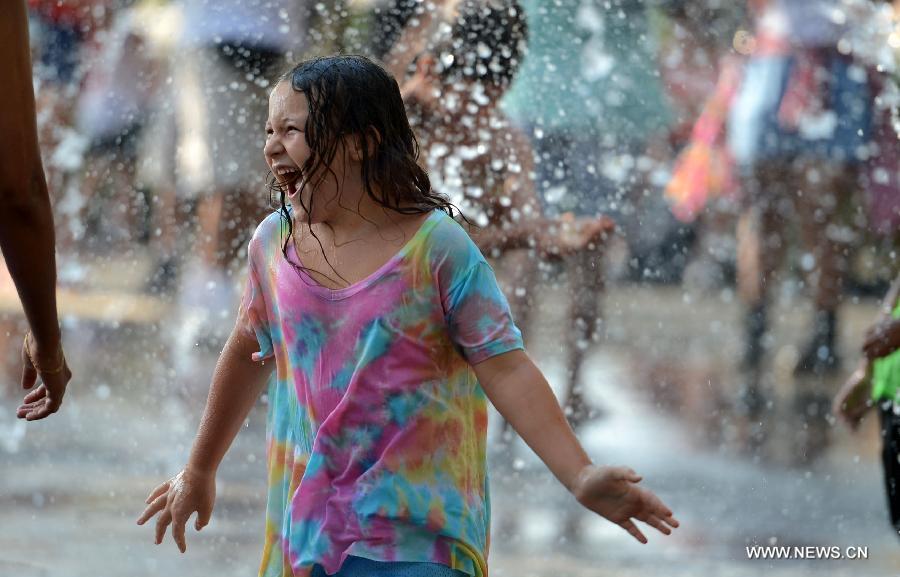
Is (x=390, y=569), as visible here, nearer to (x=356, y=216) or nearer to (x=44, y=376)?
(x=356, y=216)

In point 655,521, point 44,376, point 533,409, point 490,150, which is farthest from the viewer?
point 490,150

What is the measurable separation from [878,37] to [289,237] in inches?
159

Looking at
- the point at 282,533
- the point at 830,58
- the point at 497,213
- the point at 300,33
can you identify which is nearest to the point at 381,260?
the point at 282,533

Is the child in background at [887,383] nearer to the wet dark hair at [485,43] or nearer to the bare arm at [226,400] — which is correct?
the wet dark hair at [485,43]

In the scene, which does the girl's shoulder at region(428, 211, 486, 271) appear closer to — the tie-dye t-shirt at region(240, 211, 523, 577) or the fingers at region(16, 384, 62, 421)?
the tie-dye t-shirt at region(240, 211, 523, 577)

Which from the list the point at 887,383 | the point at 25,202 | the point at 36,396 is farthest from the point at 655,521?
the point at 887,383

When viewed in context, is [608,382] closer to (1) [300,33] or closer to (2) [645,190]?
(2) [645,190]

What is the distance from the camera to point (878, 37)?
17.2 feet

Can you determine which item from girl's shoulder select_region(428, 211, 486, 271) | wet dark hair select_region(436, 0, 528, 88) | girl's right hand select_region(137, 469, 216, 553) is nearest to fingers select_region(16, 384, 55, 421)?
girl's right hand select_region(137, 469, 216, 553)

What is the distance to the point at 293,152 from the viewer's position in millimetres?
1656

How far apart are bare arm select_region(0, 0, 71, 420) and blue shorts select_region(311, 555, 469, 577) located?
1.82ft

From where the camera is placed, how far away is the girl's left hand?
1484 millimetres

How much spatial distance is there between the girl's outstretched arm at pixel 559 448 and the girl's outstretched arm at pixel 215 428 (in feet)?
1.16

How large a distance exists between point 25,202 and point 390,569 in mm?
638
